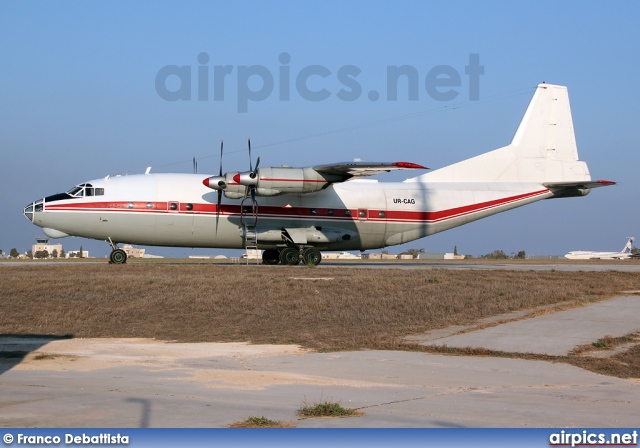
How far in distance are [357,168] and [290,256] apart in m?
5.56

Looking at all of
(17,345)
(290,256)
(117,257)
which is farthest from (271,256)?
(17,345)

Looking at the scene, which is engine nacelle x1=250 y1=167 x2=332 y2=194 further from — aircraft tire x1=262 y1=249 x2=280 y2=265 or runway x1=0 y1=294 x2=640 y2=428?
runway x1=0 y1=294 x2=640 y2=428

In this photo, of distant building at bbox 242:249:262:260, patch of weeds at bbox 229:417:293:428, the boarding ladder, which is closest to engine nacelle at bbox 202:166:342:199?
the boarding ladder

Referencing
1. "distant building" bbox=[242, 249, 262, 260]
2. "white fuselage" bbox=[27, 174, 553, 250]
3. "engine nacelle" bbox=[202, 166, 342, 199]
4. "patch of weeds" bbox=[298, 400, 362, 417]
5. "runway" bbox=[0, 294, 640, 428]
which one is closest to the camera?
"runway" bbox=[0, 294, 640, 428]

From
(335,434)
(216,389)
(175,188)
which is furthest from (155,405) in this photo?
(175,188)

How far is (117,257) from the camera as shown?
3531cm

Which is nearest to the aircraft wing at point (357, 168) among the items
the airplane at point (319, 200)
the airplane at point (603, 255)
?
the airplane at point (319, 200)

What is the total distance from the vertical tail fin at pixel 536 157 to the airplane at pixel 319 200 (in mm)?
56

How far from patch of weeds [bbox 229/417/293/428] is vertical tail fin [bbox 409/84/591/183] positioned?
33321mm

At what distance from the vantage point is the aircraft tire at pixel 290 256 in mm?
35938

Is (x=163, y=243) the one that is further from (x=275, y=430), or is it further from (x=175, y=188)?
(x=275, y=430)

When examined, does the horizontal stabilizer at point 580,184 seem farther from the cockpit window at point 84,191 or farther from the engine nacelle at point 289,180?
the cockpit window at point 84,191

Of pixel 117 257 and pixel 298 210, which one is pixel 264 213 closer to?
pixel 298 210

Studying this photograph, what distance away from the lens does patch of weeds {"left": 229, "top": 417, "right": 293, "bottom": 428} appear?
7997 millimetres
